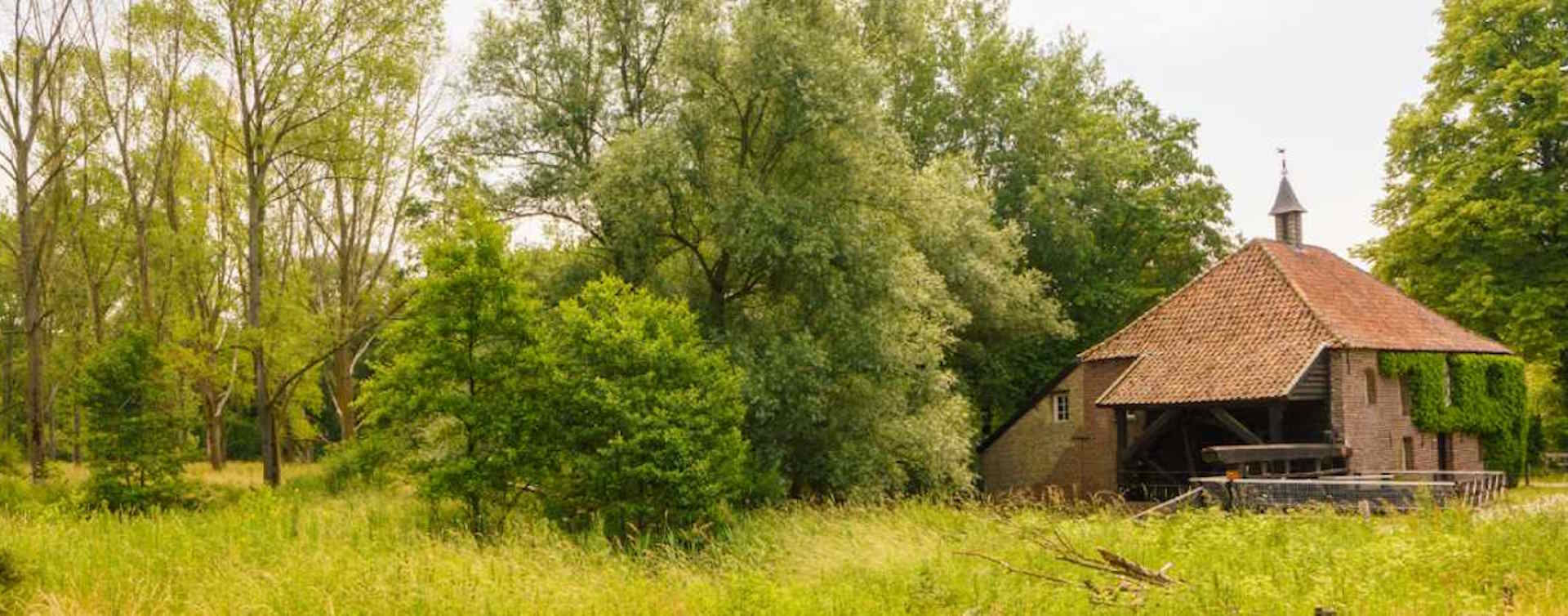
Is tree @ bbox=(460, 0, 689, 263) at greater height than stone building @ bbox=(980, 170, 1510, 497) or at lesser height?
greater

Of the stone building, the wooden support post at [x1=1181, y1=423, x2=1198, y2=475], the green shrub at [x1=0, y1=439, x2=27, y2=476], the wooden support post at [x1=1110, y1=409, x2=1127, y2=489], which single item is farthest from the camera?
the wooden support post at [x1=1110, y1=409, x2=1127, y2=489]

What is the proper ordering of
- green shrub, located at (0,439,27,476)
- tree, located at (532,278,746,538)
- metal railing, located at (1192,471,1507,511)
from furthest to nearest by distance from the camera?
1. green shrub, located at (0,439,27,476)
2. tree, located at (532,278,746,538)
3. metal railing, located at (1192,471,1507,511)

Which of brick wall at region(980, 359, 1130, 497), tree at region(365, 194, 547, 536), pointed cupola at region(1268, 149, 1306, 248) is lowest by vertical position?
brick wall at region(980, 359, 1130, 497)

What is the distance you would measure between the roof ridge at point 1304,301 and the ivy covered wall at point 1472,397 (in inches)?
79.0

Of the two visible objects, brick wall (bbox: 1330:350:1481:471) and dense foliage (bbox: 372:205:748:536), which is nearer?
dense foliage (bbox: 372:205:748:536)

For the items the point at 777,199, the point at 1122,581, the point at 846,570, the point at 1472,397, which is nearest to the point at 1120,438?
the point at 1472,397

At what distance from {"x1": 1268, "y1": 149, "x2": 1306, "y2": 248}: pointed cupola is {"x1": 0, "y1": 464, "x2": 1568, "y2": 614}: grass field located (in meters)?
19.1

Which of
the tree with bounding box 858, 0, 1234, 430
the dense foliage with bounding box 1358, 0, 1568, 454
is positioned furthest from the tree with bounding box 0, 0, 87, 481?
the dense foliage with bounding box 1358, 0, 1568, 454

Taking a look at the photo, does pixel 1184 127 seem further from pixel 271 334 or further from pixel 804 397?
pixel 271 334

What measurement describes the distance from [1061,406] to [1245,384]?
23.4ft

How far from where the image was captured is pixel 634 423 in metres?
19.7

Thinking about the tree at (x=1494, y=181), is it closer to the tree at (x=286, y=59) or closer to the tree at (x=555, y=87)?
the tree at (x=555, y=87)

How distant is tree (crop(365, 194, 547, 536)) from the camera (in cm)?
1938

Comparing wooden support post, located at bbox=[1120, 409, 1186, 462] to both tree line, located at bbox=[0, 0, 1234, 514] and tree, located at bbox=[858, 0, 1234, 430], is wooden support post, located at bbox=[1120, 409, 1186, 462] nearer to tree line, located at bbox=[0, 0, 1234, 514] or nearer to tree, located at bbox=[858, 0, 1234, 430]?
tree line, located at bbox=[0, 0, 1234, 514]
